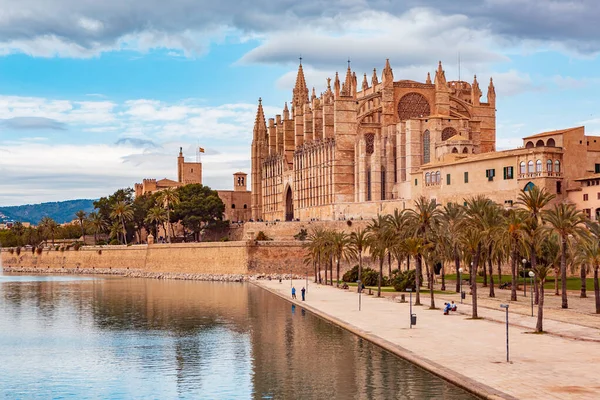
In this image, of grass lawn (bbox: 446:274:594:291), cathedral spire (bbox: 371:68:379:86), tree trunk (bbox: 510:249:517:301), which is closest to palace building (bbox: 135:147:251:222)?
cathedral spire (bbox: 371:68:379:86)

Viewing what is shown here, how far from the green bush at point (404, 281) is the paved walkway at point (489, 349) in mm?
9361

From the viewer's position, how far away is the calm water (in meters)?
24.9

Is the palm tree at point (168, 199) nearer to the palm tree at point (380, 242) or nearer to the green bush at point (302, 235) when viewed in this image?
the green bush at point (302, 235)

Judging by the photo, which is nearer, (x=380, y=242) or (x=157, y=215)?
(x=380, y=242)

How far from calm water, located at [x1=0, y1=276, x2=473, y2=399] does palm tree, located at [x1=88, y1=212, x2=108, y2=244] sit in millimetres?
55781

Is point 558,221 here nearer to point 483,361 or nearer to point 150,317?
point 483,361

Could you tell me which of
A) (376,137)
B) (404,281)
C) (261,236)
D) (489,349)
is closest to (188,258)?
(261,236)

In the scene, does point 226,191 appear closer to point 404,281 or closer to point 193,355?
point 404,281

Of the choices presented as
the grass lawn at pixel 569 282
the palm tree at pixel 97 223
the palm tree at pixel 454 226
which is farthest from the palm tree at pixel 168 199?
the palm tree at pixel 454 226

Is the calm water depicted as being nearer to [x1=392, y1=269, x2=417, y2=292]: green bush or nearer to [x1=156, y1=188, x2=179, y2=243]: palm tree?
[x1=392, y1=269, x2=417, y2=292]: green bush

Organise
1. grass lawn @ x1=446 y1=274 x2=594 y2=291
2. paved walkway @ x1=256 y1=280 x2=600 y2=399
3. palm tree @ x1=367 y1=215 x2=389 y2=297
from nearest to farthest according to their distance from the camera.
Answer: paved walkway @ x1=256 y1=280 x2=600 y2=399, grass lawn @ x1=446 y1=274 x2=594 y2=291, palm tree @ x1=367 y1=215 x2=389 y2=297

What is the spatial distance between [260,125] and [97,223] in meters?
24.8

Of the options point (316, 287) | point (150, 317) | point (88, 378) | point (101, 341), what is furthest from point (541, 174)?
point (88, 378)

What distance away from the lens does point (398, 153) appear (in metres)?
78.9
